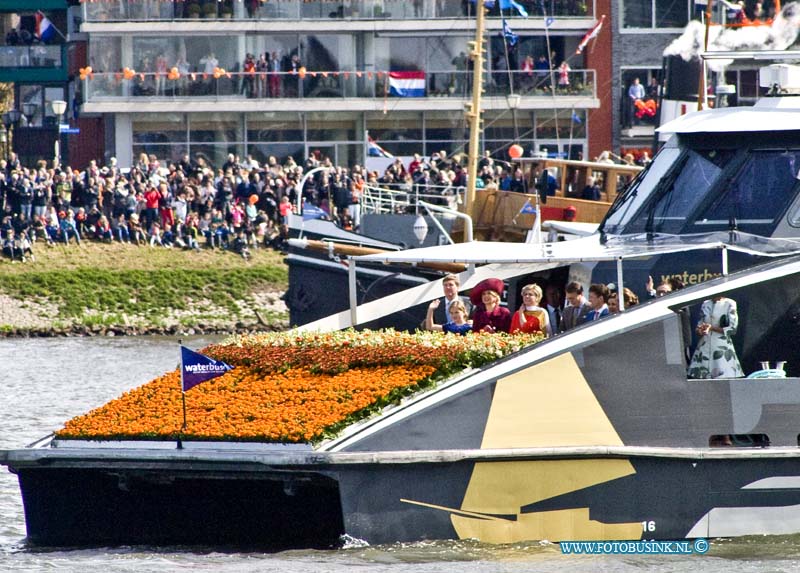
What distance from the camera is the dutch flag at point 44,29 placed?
2325 inches

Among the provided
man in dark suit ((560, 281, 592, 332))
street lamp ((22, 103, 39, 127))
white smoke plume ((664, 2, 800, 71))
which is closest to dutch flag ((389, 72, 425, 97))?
street lamp ((22, 103, 39, 127))

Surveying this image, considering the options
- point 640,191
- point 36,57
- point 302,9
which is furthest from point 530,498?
point 36,57

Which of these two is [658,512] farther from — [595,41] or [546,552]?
[595,41]

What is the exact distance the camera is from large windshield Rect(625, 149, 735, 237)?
16391mm

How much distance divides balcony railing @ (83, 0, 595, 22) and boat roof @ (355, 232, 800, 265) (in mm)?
38047

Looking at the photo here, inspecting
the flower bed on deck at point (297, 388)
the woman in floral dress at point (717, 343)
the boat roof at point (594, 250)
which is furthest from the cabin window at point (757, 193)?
the flower bed on deck at point (297, 388)

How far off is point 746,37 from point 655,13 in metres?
31.5

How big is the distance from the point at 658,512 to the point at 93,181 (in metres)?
31.3

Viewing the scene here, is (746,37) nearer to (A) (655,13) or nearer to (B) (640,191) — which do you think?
(B) (640,191)

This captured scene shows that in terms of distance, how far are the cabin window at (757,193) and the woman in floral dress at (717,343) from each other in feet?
5.84

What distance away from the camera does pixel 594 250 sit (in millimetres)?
16203

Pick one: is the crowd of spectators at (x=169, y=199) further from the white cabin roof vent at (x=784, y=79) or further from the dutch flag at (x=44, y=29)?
the white cabin roof vent at (x=784, y=79)

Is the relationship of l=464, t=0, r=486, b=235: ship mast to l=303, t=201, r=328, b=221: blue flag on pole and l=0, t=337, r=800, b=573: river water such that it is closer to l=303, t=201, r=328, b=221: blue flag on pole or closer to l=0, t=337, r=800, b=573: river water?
l=303, t=201, r=328, b=221: blue flag on pole

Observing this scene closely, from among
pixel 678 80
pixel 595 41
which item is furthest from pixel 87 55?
pixel 678 80
